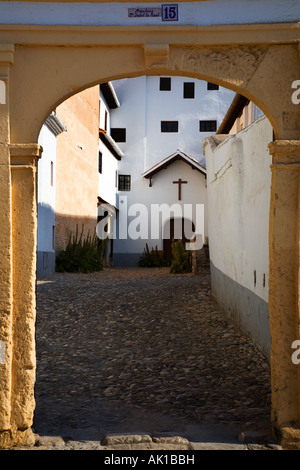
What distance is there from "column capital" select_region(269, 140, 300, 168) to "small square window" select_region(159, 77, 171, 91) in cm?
2087

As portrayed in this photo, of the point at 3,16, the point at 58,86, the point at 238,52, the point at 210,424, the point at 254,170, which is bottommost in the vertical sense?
the point at 210,424

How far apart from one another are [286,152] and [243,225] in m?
3.18

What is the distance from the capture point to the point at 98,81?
4352 mm

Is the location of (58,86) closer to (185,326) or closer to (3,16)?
(3,16)

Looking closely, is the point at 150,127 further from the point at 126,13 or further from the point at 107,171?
the point at 126,13

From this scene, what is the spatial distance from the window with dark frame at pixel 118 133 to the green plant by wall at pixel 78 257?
8479mm

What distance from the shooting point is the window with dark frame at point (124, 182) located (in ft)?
79.5

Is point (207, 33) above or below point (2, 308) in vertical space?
above

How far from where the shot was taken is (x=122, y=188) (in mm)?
24344

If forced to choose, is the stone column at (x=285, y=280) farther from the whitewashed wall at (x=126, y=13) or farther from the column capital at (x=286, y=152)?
the whitewashed wall at (x=126, y=13)

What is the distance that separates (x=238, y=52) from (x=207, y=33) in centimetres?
29

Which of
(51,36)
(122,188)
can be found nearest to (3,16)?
(51,36)

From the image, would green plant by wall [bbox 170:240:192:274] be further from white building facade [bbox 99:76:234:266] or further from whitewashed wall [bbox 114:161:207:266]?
white building facade [bbox 99:76:234:266]

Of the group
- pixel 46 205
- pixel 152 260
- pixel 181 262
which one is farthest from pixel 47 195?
pixel 152 260
